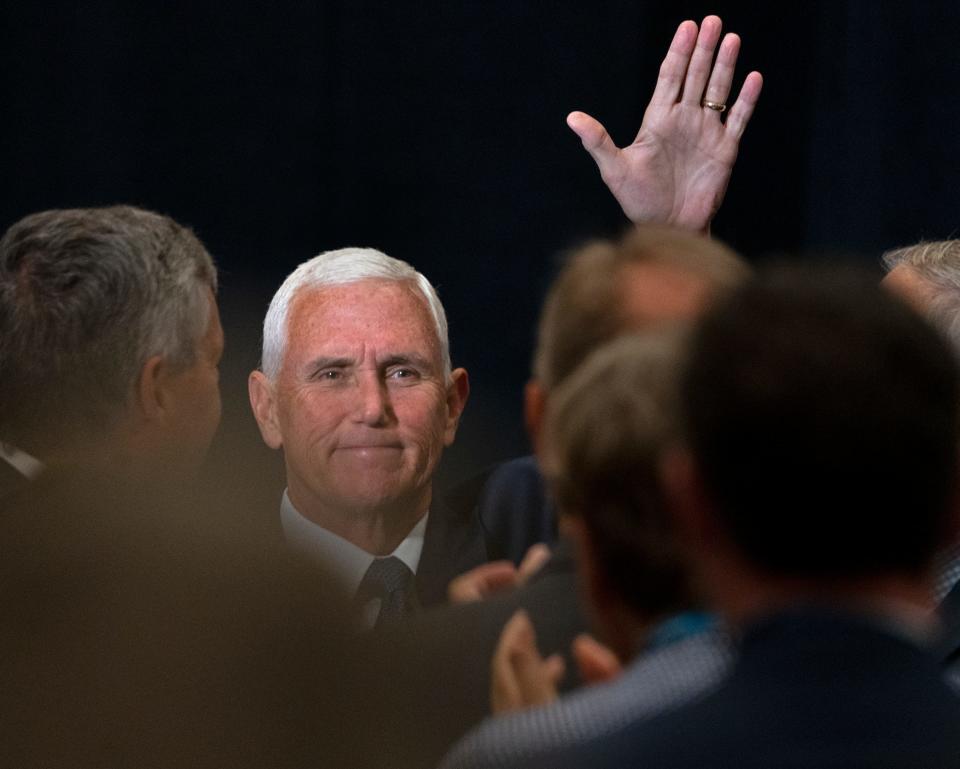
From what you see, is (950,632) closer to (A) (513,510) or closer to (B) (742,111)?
(A) (513,510)

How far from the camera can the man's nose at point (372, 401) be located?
7.25ft

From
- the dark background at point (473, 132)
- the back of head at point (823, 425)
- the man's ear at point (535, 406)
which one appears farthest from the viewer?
the dark background at point (473, 132)

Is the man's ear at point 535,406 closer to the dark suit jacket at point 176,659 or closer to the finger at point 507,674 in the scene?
the finger at point 507,674

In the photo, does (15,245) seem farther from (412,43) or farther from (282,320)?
(412,43)

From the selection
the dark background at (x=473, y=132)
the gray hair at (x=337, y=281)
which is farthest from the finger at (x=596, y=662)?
the dark background at (x=473, y=132)

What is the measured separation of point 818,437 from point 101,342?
1213 millimetres

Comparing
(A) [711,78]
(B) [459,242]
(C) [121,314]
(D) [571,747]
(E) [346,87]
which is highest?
(E) [346,87]

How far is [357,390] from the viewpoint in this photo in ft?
7.34

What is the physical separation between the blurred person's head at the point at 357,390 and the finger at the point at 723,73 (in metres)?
0.51

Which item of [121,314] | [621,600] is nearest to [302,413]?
[121,314]

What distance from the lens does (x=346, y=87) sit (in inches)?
137

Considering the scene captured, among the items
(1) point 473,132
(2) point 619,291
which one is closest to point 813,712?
(2) point 619,291

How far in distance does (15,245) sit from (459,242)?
1.72 metres

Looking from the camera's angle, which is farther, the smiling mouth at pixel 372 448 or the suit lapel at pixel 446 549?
the smiling mouth at pixel 372 448
